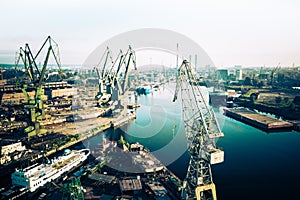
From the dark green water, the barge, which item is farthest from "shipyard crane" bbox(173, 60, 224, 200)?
the barge

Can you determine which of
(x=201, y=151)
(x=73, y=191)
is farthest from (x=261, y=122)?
(x=73, y=191)

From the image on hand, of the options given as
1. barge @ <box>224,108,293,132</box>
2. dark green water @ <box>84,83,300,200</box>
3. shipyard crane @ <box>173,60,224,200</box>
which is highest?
shipyard crane @ <box>173,60,224,200</box>

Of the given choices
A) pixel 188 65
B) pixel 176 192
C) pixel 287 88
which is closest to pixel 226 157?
pixel 176 192

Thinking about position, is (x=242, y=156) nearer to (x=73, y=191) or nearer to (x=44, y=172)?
(x=73, y=191)

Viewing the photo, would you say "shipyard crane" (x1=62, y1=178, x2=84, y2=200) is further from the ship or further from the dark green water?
the dark green water

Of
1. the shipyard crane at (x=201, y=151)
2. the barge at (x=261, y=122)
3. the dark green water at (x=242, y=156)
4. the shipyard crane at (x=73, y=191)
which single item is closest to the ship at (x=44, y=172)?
the shipyard crane at (x=73, y=191)

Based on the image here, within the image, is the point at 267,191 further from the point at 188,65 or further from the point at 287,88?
the point at 287,88
